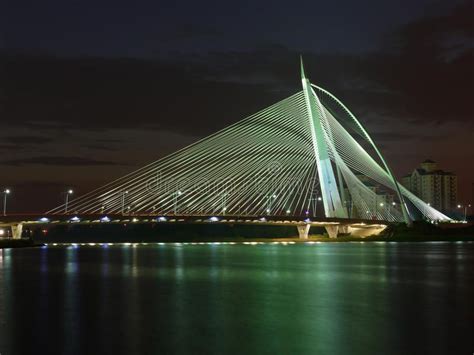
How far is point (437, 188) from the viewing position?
176m

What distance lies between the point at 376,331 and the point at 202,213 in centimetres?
4747

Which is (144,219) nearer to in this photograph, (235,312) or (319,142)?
(319,142)

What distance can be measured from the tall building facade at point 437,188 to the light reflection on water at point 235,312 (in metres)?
→ 153

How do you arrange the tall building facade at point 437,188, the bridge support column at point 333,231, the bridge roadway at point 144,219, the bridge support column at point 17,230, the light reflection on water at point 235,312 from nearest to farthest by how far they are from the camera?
the light reflection on water at point 235,312, the bridge roadway at point 144,219, the bridge support column at point 17,230, the bridge support column at point 333,231, the tall building facade at point 437,188

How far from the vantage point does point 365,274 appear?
1051 inches

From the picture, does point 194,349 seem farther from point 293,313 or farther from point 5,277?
point 5,277

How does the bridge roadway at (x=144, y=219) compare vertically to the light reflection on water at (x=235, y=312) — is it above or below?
above

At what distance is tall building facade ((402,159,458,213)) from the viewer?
572 ft

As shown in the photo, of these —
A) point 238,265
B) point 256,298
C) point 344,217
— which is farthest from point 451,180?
point 256,298

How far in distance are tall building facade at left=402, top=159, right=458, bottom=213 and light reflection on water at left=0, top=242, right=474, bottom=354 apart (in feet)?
502

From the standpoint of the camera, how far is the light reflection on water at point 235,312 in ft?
39.7

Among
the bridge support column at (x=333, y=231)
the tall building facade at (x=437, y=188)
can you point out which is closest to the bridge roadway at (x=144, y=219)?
the bridge support column at (x=333, y=231)

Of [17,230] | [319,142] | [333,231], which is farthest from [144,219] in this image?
[333,231]

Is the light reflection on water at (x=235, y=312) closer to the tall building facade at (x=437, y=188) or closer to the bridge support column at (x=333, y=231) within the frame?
the bridge support column at (x=333, y=231)
